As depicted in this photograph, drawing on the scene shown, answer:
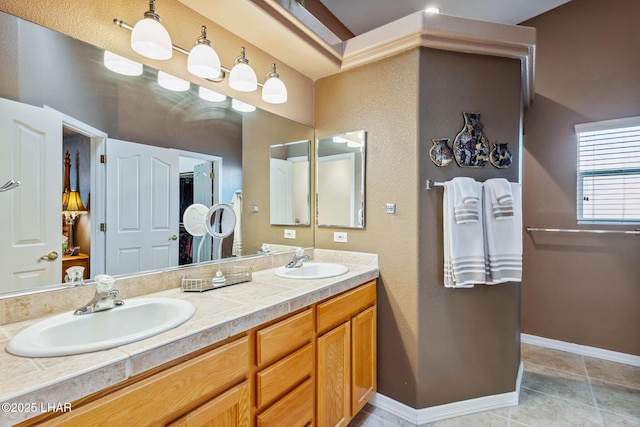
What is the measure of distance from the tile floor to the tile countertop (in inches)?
43.0

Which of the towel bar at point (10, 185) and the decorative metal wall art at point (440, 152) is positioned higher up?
the decorative metal wall art at point (440, 152)

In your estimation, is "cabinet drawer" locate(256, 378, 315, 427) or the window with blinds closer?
"cabinet drawer" locate(256, 378, 315, 427)

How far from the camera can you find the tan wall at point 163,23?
3.79 feet

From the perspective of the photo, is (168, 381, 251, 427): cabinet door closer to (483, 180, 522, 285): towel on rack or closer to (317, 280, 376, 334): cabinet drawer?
(317, 280, 376, 334): cabinet drawer

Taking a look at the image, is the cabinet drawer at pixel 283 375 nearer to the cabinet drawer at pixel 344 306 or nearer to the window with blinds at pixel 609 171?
the cabinet drawer at pixel 344 306

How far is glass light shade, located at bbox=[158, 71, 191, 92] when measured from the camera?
1.48 metres

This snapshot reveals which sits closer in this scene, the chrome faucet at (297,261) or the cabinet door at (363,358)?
the cabinet door at (363,358)

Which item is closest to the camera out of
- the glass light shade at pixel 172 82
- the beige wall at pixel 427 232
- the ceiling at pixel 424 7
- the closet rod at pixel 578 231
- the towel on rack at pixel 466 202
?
the glass light shade at pixel 172 82

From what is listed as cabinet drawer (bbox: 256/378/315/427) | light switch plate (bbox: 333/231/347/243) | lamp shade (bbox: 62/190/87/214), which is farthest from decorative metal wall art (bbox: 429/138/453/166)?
lamp shade (bbox: 62/190/87/214)

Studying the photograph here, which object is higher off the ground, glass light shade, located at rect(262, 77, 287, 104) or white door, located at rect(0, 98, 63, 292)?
glass light shade, located at rect(262, 77, 287, 104)

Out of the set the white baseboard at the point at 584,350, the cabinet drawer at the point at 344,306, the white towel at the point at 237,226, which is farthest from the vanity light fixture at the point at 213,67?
the white baseboard at the point at 584,350

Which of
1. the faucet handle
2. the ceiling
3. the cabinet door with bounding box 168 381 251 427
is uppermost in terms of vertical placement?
the ceiling

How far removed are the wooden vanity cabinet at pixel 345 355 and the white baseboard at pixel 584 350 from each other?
1936 millimetres

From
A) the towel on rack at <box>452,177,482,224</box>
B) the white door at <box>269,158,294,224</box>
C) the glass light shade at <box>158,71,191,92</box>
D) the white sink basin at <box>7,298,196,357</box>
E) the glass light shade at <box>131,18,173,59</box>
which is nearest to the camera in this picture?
the white sink basin at <box>7,298,196,357</box>
